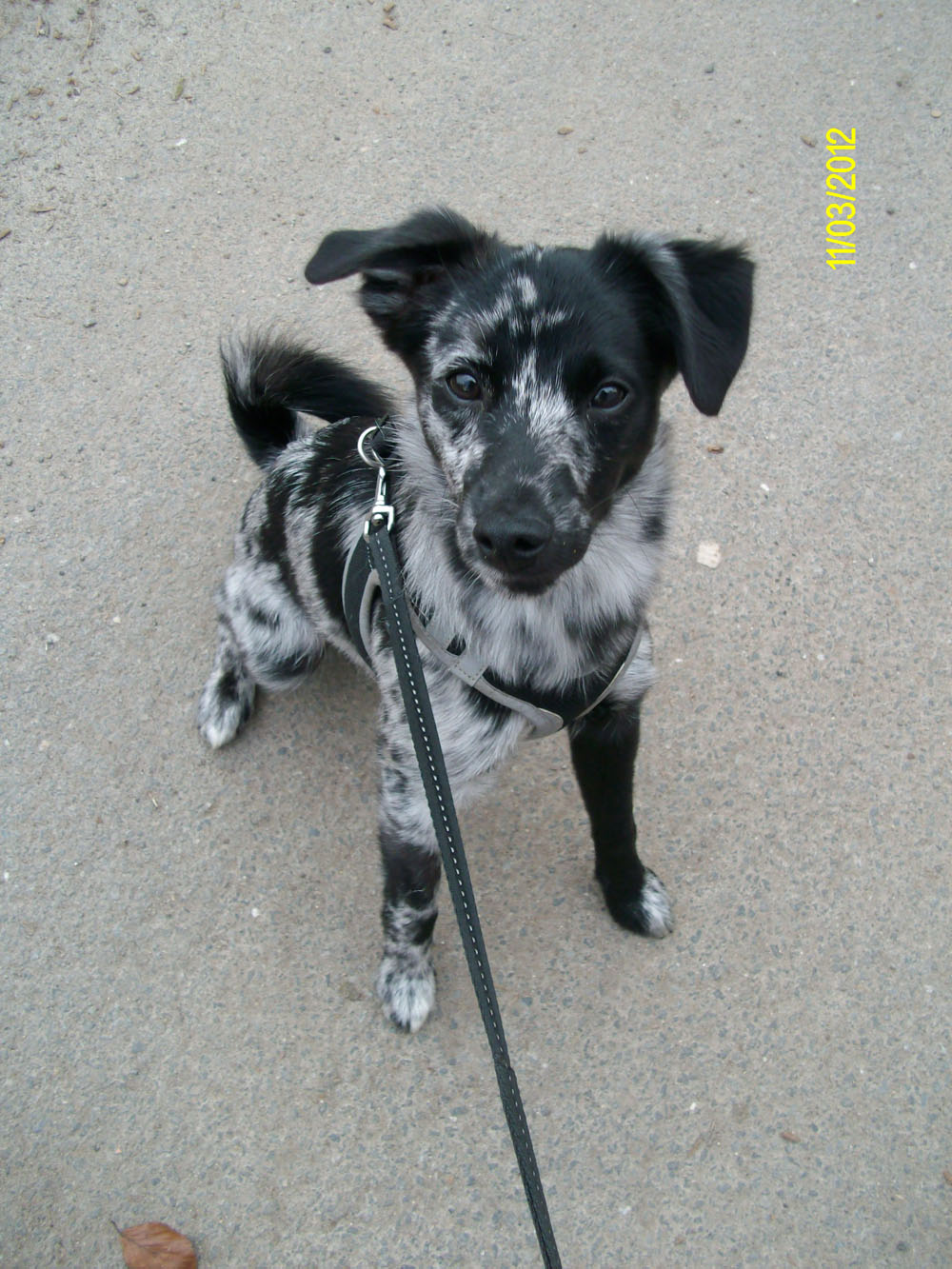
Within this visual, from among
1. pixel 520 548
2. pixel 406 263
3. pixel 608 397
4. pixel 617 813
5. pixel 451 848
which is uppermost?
pixel 406 263

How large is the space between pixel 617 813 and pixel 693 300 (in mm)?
1242

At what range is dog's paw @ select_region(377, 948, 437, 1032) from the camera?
240 centimetres

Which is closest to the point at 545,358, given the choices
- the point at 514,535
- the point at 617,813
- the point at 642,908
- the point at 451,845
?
the point at 514,535

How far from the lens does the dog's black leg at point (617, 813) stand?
2244 mm

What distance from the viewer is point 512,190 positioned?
13.3 ft

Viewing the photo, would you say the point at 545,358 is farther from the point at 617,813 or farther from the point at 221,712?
the point at 221,712

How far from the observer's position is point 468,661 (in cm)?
201

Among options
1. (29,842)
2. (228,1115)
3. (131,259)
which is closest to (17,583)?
(29,842)

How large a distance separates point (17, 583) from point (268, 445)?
3.26 ft

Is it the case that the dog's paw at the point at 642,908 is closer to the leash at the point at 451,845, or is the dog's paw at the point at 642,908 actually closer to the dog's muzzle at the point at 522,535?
the leash at the point at 451,845

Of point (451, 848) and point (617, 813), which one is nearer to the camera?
point (451, 848)

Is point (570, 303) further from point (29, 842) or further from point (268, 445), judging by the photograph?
point (29, 842)
